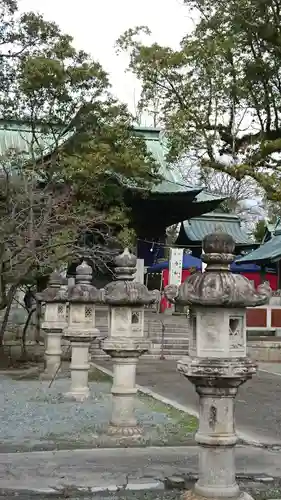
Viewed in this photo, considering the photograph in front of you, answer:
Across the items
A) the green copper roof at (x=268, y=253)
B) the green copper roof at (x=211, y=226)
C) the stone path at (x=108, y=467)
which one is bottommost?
the stone path at (x=108, y=467)

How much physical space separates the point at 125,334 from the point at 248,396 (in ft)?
17.9

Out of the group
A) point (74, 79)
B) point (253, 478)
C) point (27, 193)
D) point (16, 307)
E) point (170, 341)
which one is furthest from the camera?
point (16, 307)

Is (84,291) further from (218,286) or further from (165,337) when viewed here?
(165,337)

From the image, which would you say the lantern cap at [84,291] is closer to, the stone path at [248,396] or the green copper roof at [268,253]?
the stone path at [248,396]

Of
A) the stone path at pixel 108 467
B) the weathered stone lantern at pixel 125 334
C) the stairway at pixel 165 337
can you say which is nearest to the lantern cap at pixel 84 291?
the weathered stone lantern at pixel 125 334

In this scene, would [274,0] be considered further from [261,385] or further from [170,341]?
[170,341]

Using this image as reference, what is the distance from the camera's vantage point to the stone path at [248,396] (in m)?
8.94

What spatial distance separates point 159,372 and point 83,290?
21.5 ft

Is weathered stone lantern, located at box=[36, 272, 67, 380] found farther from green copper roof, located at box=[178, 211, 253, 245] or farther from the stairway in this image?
green copper roof, located at box=[178, 211, 253, 245]

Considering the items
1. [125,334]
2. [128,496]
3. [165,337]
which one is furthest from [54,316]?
[165,337]

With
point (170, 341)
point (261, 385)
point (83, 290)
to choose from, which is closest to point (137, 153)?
point (170, 341)

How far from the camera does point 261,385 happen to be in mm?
14531

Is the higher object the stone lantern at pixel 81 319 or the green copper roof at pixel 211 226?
the green copper roof at pixel 211 226

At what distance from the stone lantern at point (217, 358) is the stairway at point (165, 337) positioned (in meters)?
13.4
